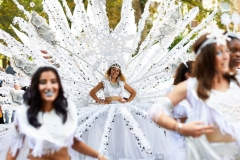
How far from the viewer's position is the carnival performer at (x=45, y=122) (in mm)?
4574

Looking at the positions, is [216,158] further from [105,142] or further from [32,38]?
[32,38]

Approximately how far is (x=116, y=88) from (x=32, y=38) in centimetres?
144

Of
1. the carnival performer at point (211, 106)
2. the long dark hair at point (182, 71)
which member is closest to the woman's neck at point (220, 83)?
the carnival performer at point (211, 106)

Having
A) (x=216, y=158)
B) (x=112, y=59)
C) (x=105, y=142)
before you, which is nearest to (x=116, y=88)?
(x=112, y=59)

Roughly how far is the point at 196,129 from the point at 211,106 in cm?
23

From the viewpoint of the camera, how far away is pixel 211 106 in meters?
4.06

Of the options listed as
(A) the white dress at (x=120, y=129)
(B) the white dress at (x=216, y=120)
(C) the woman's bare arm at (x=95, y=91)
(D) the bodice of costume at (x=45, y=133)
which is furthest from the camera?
(C) the woman's bare arm at (x=95, y=91)

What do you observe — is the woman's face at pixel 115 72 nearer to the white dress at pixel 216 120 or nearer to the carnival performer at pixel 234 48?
the carnival performer at pixel 234 48

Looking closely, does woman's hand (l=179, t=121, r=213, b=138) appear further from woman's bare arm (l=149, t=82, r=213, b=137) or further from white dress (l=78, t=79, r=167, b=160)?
white dress (l=78, t=79, r=167, b=160)

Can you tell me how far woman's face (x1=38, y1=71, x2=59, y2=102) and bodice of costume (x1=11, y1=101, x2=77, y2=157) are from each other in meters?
0.11

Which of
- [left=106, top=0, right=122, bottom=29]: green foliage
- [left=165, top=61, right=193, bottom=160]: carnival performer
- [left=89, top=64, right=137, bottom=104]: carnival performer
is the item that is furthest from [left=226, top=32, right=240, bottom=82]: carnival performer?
[left=106, top=0, right=122, bottom=29]: green foliage

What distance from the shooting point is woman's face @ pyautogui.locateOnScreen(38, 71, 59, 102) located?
4582 millimetres

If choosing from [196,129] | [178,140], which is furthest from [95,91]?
[196,129]

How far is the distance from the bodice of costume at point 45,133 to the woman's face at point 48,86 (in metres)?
Result: 0.11
